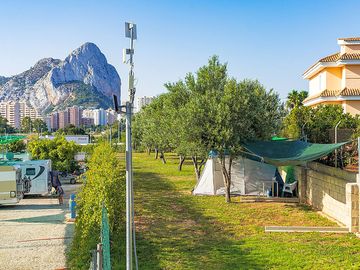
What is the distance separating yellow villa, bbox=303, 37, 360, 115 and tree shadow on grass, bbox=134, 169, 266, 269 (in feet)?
63.4

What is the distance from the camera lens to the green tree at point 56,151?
30.4 meters

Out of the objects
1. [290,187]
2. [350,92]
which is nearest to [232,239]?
[290,187]

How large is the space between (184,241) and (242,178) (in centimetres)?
973

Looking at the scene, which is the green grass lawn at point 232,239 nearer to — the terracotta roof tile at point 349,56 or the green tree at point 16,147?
the terracotta roof tile at point 349,56

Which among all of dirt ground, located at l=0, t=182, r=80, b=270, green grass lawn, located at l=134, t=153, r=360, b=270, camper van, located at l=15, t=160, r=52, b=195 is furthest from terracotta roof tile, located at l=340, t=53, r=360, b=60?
dirt ground, located at l=0, t=182, r=80, b=270

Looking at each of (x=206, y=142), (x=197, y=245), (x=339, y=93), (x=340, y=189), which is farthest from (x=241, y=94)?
(x=339, y=93)

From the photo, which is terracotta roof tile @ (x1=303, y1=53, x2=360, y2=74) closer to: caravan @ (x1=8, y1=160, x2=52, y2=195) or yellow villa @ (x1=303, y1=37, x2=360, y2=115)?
yellow villa @ (x1=303, y1=37, x2=360, y2=115)

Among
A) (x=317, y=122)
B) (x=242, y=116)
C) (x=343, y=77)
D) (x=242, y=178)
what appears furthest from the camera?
(x=343, y=77)

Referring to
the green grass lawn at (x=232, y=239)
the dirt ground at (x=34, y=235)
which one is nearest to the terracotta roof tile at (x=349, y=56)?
the green grass lawn at (x=232, y=239)

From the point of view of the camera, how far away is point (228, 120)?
1688 centimetres

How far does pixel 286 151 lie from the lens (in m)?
17.3

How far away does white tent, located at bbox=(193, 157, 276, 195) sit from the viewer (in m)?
20.8

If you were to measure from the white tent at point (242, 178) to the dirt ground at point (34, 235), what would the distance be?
22.3 feet

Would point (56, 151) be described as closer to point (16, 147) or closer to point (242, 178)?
point (242, 178)
